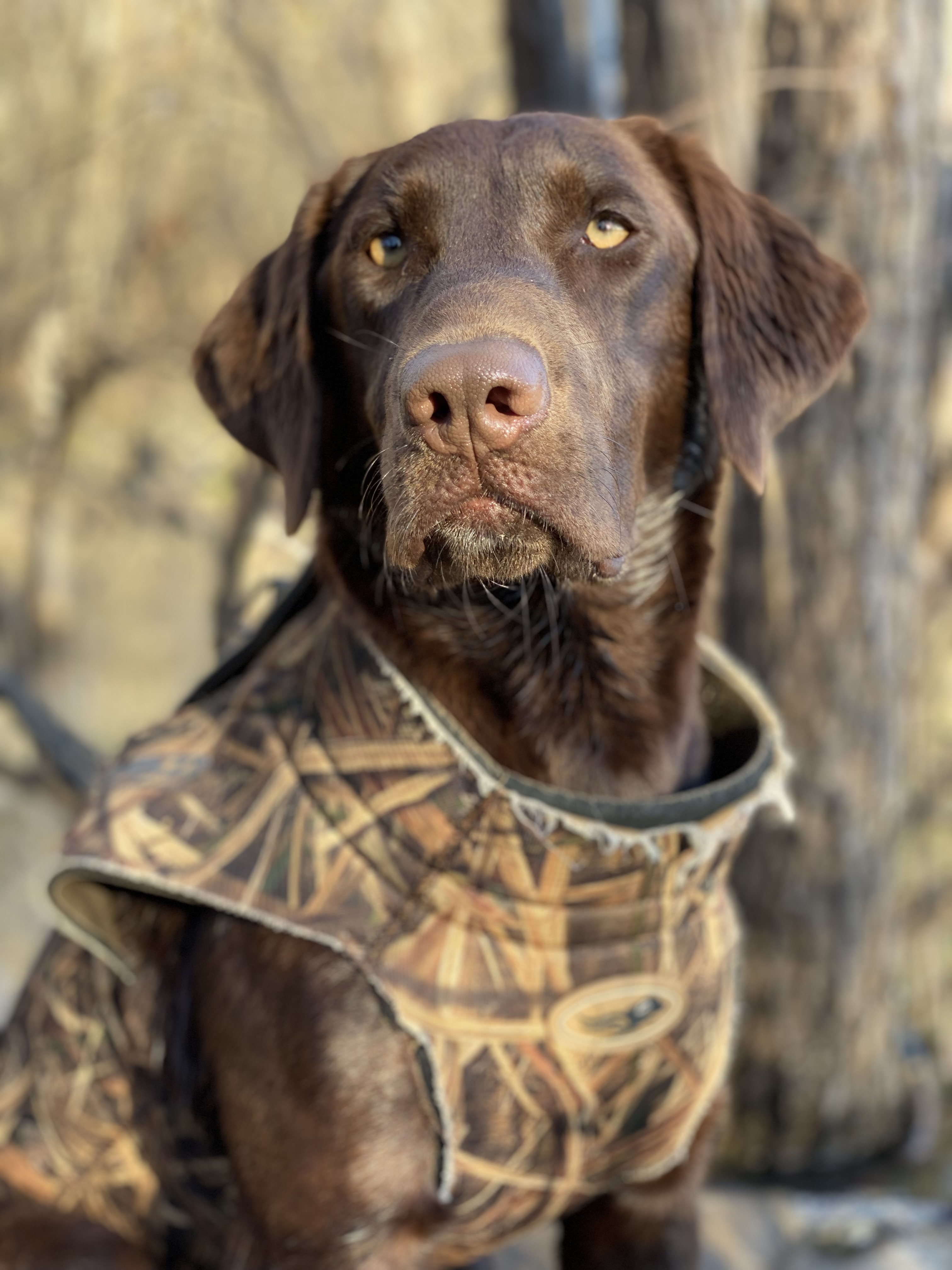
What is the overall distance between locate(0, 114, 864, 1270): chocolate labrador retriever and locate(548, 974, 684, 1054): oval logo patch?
219 millimetres

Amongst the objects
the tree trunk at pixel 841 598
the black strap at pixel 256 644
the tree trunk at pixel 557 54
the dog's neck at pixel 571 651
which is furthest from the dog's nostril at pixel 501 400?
the tree trunk at pixel 557 54

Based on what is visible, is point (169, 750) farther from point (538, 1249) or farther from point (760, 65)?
point (760, 65)

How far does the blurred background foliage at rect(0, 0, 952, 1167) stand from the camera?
3102mm

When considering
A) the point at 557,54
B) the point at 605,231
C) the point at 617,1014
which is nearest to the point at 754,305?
the point at 605,231

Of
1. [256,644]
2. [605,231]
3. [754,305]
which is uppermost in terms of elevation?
[605,231]

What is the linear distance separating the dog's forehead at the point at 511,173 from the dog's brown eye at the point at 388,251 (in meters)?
0.05

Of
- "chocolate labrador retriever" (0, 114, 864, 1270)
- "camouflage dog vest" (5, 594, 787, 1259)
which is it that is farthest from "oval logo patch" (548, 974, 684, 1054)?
"chocolate labrador retriever" (0, 114, 864, 1270)

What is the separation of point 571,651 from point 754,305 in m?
0.62

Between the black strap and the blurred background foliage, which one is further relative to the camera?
the blurred background foliage

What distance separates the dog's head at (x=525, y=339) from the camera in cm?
164

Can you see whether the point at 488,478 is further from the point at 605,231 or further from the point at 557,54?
the point at 557,54

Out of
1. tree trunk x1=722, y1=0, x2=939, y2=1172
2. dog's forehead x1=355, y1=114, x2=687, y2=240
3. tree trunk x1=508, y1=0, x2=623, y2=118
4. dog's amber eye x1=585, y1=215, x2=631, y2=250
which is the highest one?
tree trunk x1=508, y1=0, x2=623, y2=118

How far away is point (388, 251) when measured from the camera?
6.51ft

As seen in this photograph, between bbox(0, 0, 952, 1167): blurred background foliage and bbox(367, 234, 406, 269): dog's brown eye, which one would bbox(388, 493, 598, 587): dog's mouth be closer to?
bbox(367, 234, 406, 269): dog's brown eye
